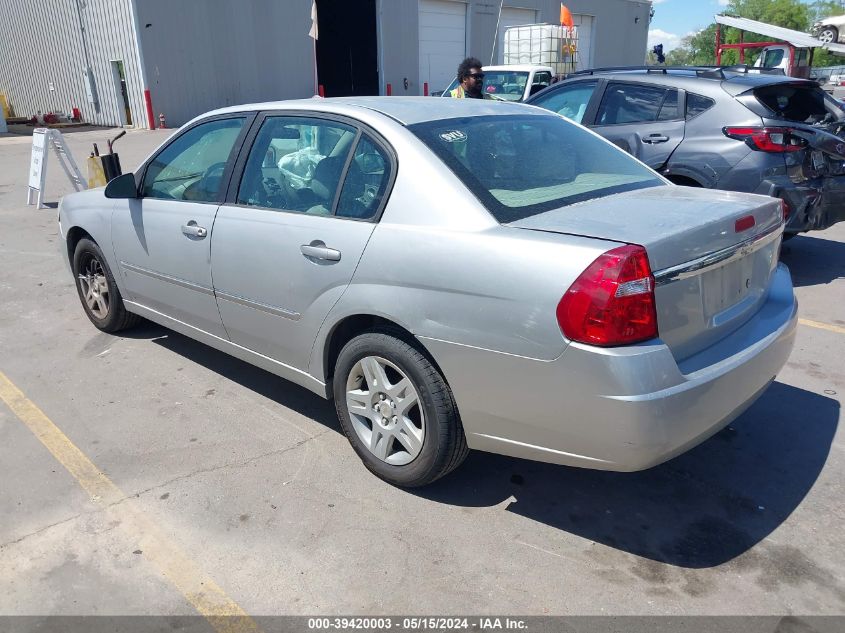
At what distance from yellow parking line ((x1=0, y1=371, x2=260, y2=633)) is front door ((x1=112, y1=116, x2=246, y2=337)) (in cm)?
96

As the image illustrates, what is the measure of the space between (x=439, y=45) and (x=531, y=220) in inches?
1084

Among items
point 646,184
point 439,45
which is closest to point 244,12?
point 439,45

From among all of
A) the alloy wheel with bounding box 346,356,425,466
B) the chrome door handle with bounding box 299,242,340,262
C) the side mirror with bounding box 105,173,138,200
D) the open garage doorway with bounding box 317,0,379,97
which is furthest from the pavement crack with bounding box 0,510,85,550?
the open garage doorway with bounding box 317,0,379,97

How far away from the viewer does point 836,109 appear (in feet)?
23.2

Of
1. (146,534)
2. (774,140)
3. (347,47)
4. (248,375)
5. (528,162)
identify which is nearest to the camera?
(146,534)

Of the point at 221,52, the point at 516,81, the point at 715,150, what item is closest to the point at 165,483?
the point at 715,150

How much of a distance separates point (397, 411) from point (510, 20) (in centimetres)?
3084

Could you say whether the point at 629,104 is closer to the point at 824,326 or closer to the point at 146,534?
the point at 824,326

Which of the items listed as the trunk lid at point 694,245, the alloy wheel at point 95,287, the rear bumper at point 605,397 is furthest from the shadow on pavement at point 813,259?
the alloy wheel at point 95,287

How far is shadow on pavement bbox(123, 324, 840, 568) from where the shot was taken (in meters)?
2.84

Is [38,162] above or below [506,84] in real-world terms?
below

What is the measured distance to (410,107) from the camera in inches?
134

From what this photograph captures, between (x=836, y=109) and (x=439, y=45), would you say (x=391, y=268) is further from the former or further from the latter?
(x=439, y=45)

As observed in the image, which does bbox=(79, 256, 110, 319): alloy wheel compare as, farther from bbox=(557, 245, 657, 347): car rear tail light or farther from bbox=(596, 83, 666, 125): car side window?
bbox=(596, 83, 666, 125): car side window
